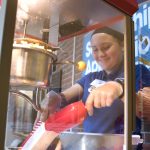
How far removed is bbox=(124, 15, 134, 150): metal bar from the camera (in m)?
0.79

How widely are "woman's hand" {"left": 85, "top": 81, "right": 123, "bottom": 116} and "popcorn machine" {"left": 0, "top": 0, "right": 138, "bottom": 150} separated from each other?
80 millimetres

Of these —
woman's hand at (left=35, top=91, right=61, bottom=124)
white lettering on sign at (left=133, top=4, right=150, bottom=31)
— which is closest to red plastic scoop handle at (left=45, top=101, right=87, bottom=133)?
woman's hand at (left=35, top=91, right=61, bottom=124)

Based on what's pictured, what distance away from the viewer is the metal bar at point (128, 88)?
0.79 metres

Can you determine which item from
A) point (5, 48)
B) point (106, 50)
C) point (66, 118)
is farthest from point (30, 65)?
point (106, 50)

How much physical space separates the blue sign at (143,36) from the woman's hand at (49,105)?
621 millimetres

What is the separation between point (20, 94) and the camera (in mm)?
757

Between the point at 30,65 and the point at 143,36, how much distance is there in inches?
34.6

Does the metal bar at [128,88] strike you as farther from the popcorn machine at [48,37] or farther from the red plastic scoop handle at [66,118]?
the red plastic scoop handle at [66,118]

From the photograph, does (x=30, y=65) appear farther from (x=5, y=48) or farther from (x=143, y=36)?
(x=143, y=36)

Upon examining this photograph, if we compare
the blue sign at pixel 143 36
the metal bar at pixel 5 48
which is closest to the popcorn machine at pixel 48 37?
the metal bar at pixel 5 48

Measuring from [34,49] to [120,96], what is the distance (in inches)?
13.8

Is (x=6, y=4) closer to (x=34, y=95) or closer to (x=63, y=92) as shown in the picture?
(x=34, y=95)

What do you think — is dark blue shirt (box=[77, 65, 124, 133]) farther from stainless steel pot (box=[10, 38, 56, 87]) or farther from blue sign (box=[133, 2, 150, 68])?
blue sign (box=[133, 2, 150, 68])

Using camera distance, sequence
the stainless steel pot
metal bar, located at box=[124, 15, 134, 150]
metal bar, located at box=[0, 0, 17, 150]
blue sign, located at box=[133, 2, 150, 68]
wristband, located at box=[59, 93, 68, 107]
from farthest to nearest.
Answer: blue sign, located at box=[133, 2, 150, 68], wristband, located at box=[59, 93, 68, 107], metal bar, located at box=[124, 15, 134, 150], the stainless steel pot, metal bar, located at box=[0, 0, 17, 150]
